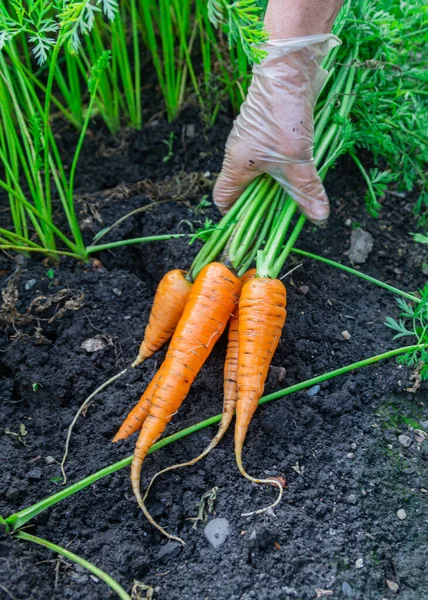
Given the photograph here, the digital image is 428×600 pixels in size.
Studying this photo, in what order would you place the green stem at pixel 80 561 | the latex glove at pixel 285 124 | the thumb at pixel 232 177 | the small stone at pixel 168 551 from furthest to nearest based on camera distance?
the thumb at pixel 232 177
the latex glove at pixel 285 124
the small stone at pixel 168 551
the green stem at pixel 80 561

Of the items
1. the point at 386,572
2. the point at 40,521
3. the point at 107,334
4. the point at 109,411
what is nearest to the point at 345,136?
the point at 107,334

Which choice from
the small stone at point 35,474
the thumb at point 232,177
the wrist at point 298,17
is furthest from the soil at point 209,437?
the wrist at point 298,17

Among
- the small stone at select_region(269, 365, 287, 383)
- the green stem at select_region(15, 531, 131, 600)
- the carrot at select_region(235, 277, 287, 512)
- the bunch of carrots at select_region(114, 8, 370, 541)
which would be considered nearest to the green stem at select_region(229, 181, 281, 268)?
the bunch of carrots at select_region(114, 8, 370, 541)

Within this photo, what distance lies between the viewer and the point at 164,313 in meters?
1.88

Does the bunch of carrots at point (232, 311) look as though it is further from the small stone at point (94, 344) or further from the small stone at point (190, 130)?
the small stone at point (190, 130)

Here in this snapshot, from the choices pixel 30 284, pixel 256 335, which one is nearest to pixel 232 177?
pixel 256 335

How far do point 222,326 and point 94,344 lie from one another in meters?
0.43

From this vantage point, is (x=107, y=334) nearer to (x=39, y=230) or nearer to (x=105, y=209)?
(x=39, y=230)

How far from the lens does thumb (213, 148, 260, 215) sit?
1.96 meters

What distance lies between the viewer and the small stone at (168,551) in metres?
1.51

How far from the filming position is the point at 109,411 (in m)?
1.78

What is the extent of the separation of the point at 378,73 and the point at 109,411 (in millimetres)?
1578

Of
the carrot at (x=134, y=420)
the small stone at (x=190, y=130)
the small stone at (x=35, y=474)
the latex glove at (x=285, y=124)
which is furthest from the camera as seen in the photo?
the small stone at (x=190, y=130)

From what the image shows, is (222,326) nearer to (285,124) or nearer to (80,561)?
(285,124)
